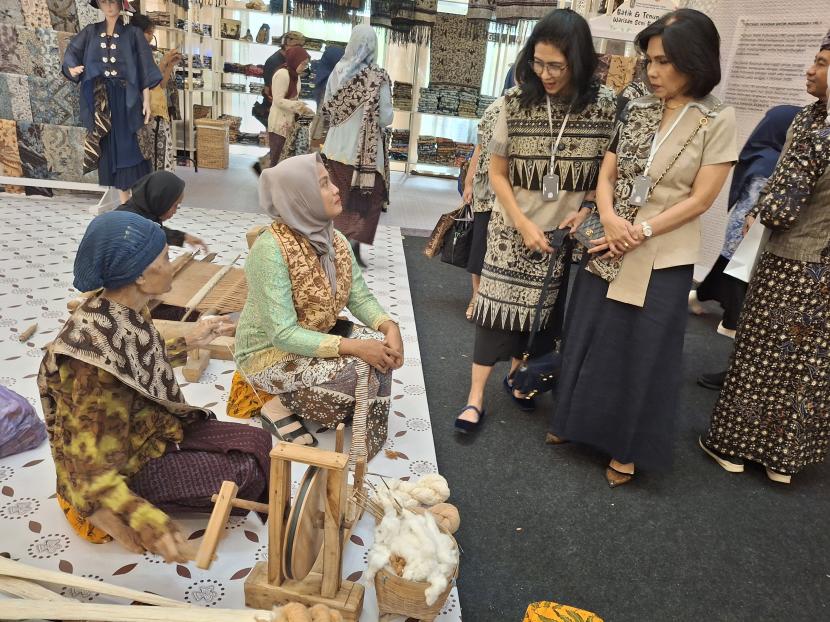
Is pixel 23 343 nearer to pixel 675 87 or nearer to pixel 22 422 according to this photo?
pixel 22 422

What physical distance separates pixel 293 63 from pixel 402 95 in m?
2.94

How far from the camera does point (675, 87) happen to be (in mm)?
1690

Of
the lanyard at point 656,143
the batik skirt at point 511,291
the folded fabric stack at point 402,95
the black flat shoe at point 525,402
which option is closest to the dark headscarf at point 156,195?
the batik skirt at point 511,291

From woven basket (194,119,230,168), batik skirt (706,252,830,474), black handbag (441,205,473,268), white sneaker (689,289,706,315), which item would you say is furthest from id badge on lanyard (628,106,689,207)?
woven basket (194,119,230,168)

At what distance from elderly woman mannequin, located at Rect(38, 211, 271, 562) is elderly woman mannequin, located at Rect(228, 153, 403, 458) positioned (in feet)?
1.32

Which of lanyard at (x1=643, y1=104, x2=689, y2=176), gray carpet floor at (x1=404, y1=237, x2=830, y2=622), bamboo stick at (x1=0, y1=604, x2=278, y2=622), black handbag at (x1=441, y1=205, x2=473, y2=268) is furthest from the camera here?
black handbag at (x1=441, y1=205, x2=473, y2=268)

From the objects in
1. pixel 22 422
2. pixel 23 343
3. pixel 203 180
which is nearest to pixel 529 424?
pixel 22 422

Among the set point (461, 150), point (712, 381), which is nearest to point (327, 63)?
point (712, 381)

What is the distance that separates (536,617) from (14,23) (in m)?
5.61

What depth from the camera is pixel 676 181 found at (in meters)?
1.74

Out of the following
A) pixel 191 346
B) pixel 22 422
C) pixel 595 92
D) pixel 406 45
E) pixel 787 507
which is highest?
pixel 406 45

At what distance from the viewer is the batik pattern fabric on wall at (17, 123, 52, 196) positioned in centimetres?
476

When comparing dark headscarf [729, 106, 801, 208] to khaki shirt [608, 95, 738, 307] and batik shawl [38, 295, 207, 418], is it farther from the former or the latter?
batik shawl [38, 295, 207, 418]

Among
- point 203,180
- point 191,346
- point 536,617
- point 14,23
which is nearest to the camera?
point 536,617
